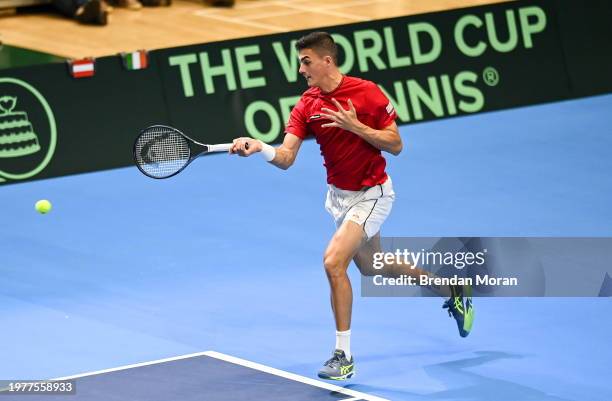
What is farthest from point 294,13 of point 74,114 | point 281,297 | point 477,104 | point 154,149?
point 154,149

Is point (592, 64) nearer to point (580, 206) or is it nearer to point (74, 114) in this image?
point (580, 206)

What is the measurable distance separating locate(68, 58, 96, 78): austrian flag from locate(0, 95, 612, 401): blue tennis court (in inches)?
49.0

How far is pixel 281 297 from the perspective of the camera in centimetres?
1222

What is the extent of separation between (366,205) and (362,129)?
684mm

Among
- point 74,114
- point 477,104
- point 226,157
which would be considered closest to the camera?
point 74,114

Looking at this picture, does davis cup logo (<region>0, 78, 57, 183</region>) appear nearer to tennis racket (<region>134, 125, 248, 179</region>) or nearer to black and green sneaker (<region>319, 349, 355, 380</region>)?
tennis racket (<region>134, 125, 248, 179</region>)

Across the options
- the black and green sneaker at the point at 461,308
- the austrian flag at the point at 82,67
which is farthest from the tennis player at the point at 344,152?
the austrian flag at the point at 82,67

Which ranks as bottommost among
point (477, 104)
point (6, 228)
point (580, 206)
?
point (6, 228)

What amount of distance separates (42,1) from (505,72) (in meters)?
6.83

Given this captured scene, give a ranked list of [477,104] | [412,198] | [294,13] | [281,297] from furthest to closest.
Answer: [294,13] < [477,104] < [412,198] < [281,297]

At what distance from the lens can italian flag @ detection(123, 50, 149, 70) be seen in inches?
672

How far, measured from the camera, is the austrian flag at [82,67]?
659 inches

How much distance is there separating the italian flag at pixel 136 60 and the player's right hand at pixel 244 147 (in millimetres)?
7710

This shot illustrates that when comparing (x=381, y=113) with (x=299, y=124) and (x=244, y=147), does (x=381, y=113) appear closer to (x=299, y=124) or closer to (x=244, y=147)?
(x=299, y=124)
